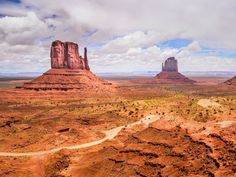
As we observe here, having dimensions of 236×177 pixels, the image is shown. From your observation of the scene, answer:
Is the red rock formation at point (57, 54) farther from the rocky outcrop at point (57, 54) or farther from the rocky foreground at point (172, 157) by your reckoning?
the rocky foreground at point (172, 157)

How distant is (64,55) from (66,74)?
41.8 ft

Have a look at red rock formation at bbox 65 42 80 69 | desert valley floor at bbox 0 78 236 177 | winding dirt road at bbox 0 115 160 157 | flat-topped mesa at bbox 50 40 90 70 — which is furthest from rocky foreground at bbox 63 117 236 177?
red rock formation at bbox 65 42 80 69

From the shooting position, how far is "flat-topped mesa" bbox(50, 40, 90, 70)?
578 ft

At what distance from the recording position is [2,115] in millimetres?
101062

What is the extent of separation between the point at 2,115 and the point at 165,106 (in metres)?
53.6

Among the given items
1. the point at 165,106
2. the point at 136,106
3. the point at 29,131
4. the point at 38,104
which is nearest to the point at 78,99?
the point at 38,104

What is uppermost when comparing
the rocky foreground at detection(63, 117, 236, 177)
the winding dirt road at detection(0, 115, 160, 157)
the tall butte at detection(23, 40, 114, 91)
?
the tall butte at detection(23, 40, 114, 91)

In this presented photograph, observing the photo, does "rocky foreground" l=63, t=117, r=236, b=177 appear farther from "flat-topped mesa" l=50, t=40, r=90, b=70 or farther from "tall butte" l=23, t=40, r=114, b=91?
"flat-topped mesa" l=50, t=40, r=90, b=70

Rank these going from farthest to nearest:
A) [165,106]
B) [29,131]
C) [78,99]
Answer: [78,99] → [165,106] → [29,131]

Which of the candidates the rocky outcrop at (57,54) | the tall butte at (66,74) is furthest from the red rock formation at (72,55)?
the rocky outcrop at (57,54)

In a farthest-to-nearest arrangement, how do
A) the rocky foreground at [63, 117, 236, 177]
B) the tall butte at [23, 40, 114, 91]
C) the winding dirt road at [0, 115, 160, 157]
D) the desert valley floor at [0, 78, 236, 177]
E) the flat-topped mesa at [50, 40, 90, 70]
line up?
the flat-topped mesa at [50, 40, 90, 70], the tall butte at [23, 40, 114, 91], the winding dirt road at [0, 115, 160, 157], the desert valley floor at [0, 78, 236, 177], the rocky foreground at [63, 117, 236, 177]

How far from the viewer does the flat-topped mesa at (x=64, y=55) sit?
17612 cm

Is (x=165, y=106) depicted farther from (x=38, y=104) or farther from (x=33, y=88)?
(x=33, y=88)

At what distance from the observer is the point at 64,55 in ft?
586
